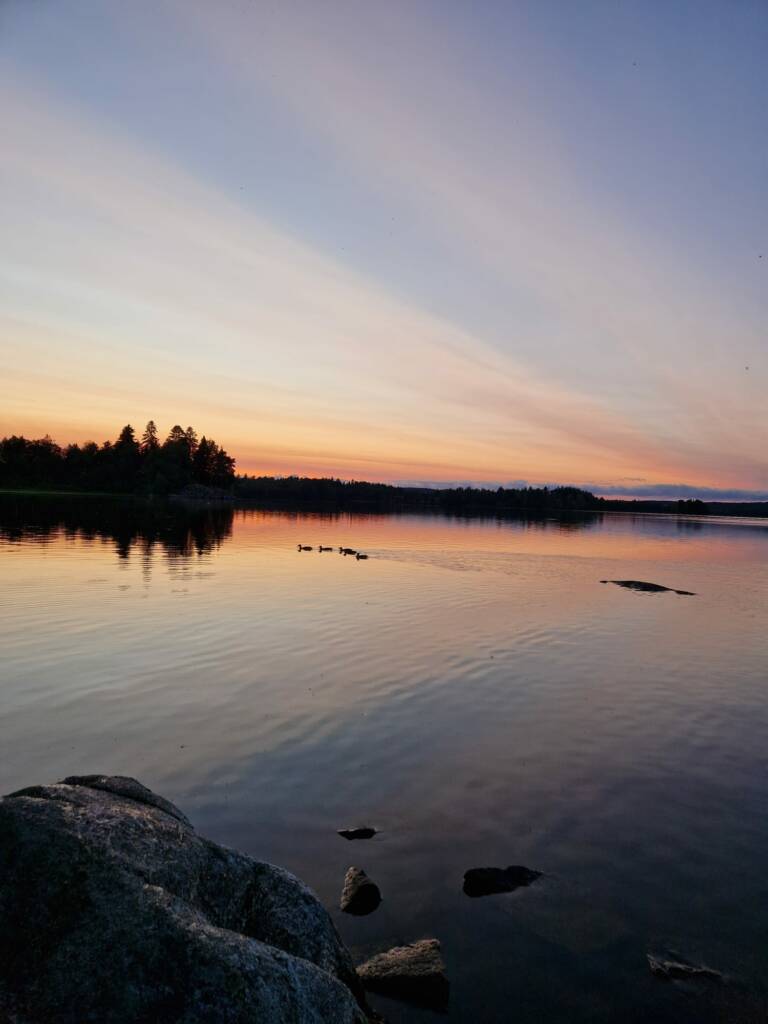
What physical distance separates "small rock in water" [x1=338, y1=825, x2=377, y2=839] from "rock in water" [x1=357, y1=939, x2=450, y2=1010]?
2.90m

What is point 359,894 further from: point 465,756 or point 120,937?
point 465,756

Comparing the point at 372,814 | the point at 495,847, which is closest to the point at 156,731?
the point at 372,814

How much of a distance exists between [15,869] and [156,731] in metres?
10.7

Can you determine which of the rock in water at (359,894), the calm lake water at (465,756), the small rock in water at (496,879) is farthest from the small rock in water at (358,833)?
the small rock in water at (496,879)

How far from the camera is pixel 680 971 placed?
7.93 m

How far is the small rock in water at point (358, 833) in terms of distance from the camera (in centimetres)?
1073

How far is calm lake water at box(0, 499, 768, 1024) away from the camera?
8.45 meters

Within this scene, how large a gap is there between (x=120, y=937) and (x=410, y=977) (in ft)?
A: 14.6

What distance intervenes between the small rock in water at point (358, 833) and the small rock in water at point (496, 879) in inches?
70.1

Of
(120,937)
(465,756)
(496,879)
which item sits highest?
(120,937)

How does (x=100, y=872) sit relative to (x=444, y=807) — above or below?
above

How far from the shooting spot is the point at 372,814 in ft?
38.0

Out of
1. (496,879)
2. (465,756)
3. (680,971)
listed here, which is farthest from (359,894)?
(465,756)

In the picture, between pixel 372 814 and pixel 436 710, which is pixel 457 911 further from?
pixel 436 710
